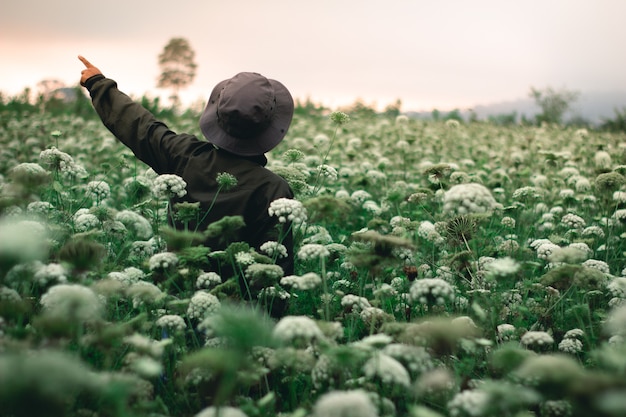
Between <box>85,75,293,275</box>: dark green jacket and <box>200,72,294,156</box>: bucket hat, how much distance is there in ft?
0.46

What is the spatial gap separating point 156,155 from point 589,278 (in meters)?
2.74

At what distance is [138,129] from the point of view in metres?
3.87

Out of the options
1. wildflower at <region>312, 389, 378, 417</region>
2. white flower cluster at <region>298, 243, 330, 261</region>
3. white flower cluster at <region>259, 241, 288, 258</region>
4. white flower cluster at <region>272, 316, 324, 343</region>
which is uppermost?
white flower cluster at <region>298, 243, 330, 261</region>

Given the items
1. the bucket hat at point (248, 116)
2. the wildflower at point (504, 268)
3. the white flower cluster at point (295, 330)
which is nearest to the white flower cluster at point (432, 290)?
the wildflower at point (504, 268)

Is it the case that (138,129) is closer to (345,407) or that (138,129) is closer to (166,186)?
(166,186)

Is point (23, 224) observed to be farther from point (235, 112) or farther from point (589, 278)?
point (589, 278)

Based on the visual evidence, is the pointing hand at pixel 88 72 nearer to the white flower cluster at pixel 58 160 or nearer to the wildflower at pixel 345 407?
the white flower cluster at pixel 58 160

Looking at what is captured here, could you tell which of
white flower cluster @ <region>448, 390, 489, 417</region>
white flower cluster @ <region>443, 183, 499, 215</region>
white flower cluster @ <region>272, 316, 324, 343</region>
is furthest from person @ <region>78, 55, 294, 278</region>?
white flower cluster @ <region>448, 390, 489, 417</region>

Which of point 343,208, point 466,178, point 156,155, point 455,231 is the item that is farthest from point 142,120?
point 466,178

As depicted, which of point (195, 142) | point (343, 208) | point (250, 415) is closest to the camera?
point (250, 415)

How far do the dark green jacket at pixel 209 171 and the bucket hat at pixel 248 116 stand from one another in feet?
0.46

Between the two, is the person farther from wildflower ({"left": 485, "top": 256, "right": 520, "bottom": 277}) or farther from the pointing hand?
wildflower ({"left": 485, "top": 256, "right": 520, "bottom": 277})

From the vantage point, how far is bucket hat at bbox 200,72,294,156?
334 centimetres

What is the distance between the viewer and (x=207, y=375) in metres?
2.50
